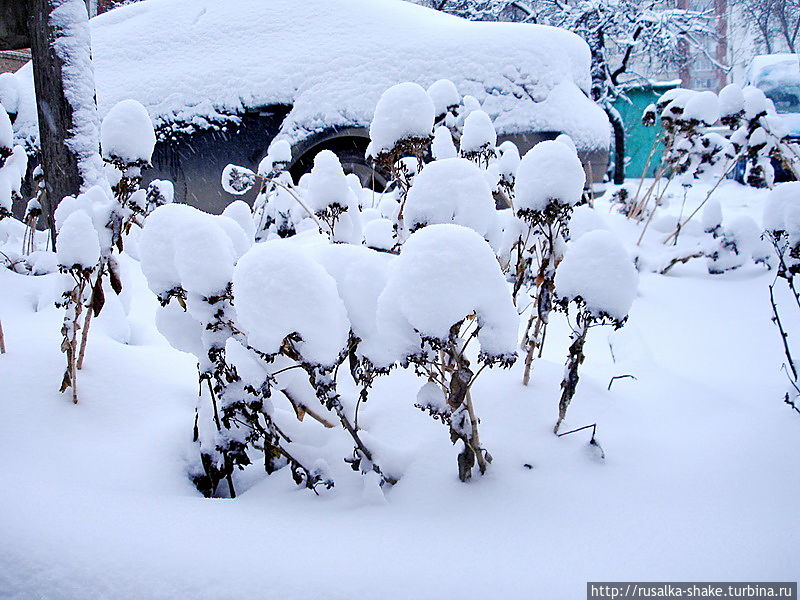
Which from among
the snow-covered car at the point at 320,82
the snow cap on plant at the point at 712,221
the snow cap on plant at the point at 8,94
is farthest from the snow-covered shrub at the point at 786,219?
the snow cap on plant at the point at 8,94

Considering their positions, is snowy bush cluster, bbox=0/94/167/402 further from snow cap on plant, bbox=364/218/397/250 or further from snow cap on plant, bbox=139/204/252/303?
snow cap on plant, bbox=364/218/397/250

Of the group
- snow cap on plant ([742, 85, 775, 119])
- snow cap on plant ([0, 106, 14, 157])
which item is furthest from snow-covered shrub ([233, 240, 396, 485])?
snow cap on plant ([742, 85, 775, 119])

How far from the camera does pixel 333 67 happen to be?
3504 millimetres

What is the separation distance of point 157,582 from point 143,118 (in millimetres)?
1099

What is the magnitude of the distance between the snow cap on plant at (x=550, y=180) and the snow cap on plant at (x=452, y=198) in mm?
117

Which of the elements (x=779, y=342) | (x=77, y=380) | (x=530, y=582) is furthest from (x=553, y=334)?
(x=77, y=380)

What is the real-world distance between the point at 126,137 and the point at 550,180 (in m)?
1.01

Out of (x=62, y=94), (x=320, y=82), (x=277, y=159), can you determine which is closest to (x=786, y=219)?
(x=277, y=159)

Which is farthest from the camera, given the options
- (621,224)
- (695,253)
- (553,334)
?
(621,224)

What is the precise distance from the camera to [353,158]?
11.5ft

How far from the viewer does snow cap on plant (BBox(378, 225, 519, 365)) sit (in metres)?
0.87

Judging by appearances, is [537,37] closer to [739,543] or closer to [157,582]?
[739,543]

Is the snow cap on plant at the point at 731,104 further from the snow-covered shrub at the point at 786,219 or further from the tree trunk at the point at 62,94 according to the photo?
the tree trunk at the point at 62,94

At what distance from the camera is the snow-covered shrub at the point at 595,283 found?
1.16 metres
